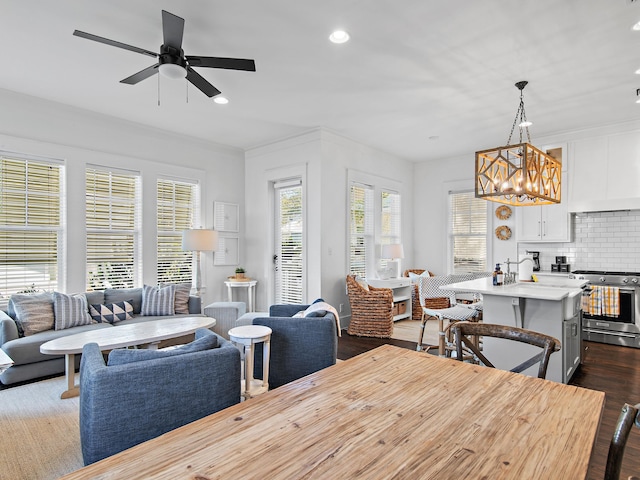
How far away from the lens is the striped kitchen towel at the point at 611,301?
15.2 ft

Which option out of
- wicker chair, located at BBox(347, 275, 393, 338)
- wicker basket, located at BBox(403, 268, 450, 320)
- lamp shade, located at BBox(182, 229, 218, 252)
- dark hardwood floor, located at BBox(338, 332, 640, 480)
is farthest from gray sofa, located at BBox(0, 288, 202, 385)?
wicker basket, located at BBox(403, 268, 450, 320)

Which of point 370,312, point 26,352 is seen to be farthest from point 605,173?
point 26,352

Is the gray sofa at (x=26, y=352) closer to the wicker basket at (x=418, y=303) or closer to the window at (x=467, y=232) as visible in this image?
the wicker basket at (x=418, y=303)

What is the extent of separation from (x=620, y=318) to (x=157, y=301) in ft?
18.9

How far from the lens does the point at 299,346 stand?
3.13 metres

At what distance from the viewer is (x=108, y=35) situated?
2.93m

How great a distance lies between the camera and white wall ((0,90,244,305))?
4.16 m

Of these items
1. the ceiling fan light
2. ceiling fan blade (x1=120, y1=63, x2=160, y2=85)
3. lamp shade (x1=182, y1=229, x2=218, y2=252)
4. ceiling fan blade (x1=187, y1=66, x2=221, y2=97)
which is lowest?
lamp shade (x1=182, y1=229, x2=218, y2=252)

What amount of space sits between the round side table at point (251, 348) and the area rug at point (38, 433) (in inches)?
44.9

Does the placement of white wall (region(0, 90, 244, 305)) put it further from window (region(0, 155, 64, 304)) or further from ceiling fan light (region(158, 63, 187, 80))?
ceiling fan light (region(158, 63, 187, 80))

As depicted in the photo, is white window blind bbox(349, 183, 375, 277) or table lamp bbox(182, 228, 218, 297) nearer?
table lamp bbox(182, 228, 218, 297)

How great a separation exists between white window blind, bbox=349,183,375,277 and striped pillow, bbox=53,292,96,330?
3.55m

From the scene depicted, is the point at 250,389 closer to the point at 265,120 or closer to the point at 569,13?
the point at 265,120

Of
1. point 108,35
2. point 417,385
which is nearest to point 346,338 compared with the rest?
point 417,385
